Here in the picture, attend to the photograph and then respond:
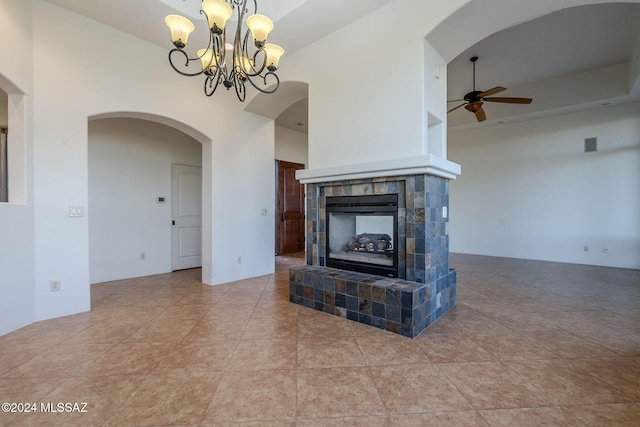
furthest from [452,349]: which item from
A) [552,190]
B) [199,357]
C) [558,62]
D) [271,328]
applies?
[552,190]

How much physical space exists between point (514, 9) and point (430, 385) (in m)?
3.07

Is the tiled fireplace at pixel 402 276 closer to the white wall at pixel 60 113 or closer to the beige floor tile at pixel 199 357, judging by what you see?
the beige floor tile at pixel 199 357

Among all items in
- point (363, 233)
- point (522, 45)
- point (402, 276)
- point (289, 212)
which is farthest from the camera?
point (289, 212)

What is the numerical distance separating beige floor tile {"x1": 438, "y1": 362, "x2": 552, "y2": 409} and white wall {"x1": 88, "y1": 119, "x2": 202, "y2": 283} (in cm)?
468

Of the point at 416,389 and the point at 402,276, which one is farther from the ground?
the point at 402,276

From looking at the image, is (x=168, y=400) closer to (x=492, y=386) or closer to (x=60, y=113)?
(x=492, y=386)

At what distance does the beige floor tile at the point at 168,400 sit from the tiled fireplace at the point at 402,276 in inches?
53.1

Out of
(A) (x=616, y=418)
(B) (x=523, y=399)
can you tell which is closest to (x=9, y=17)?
(B) (x=523, y=399)

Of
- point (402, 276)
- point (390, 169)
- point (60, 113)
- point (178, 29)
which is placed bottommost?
point (402, 276)

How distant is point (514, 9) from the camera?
2416mm

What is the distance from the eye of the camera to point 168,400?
5.21ft

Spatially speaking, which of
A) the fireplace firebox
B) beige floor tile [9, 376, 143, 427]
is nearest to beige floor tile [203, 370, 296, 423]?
beige floor tile [9, 376, 143, 427]

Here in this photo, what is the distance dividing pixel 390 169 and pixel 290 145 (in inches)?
197

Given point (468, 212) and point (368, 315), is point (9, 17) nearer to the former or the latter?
point (368, 315)
